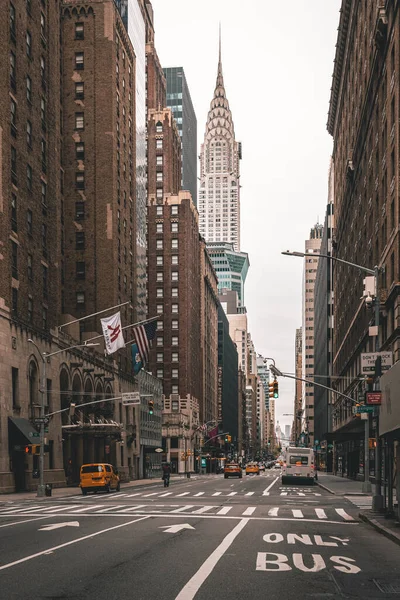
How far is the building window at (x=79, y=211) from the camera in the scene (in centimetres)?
8631

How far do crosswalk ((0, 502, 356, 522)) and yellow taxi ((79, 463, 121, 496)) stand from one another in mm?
11418

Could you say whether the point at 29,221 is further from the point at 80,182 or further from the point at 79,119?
the point at 79,119

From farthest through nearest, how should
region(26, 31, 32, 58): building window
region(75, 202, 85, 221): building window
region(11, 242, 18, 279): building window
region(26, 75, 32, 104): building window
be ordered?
region(75, 202, 85, 221): building window, region(26, 31, 32, 58): building window, region(26, 75, 32, 104): building window, region(11, 242, 18, 279): building window

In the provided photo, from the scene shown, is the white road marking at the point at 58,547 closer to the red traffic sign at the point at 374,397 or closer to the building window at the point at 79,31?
the red traffic sign at the point at 374,397

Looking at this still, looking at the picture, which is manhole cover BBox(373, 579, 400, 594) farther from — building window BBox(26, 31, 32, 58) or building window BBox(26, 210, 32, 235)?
building window BBox(26, 31, 32, 58)

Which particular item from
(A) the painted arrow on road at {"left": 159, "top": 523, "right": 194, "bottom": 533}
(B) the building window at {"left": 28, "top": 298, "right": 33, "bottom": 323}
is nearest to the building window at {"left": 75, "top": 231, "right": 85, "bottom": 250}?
(B) the building window at {"left": 28, "top": 298, "right": 33, "bottom": 323}

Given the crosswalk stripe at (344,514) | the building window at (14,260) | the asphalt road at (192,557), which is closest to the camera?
the asphalt road at (192,557)

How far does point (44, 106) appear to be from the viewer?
6372cm

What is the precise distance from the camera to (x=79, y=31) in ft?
290

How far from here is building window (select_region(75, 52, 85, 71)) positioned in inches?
3455

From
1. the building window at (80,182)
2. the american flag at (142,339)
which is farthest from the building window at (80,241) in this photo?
the american flag at (142,339)

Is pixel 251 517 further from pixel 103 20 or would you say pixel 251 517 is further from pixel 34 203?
pixel 103 20

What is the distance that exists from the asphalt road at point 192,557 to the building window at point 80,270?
57.3m

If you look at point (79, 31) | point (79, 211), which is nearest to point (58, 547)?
point (79, 211)
